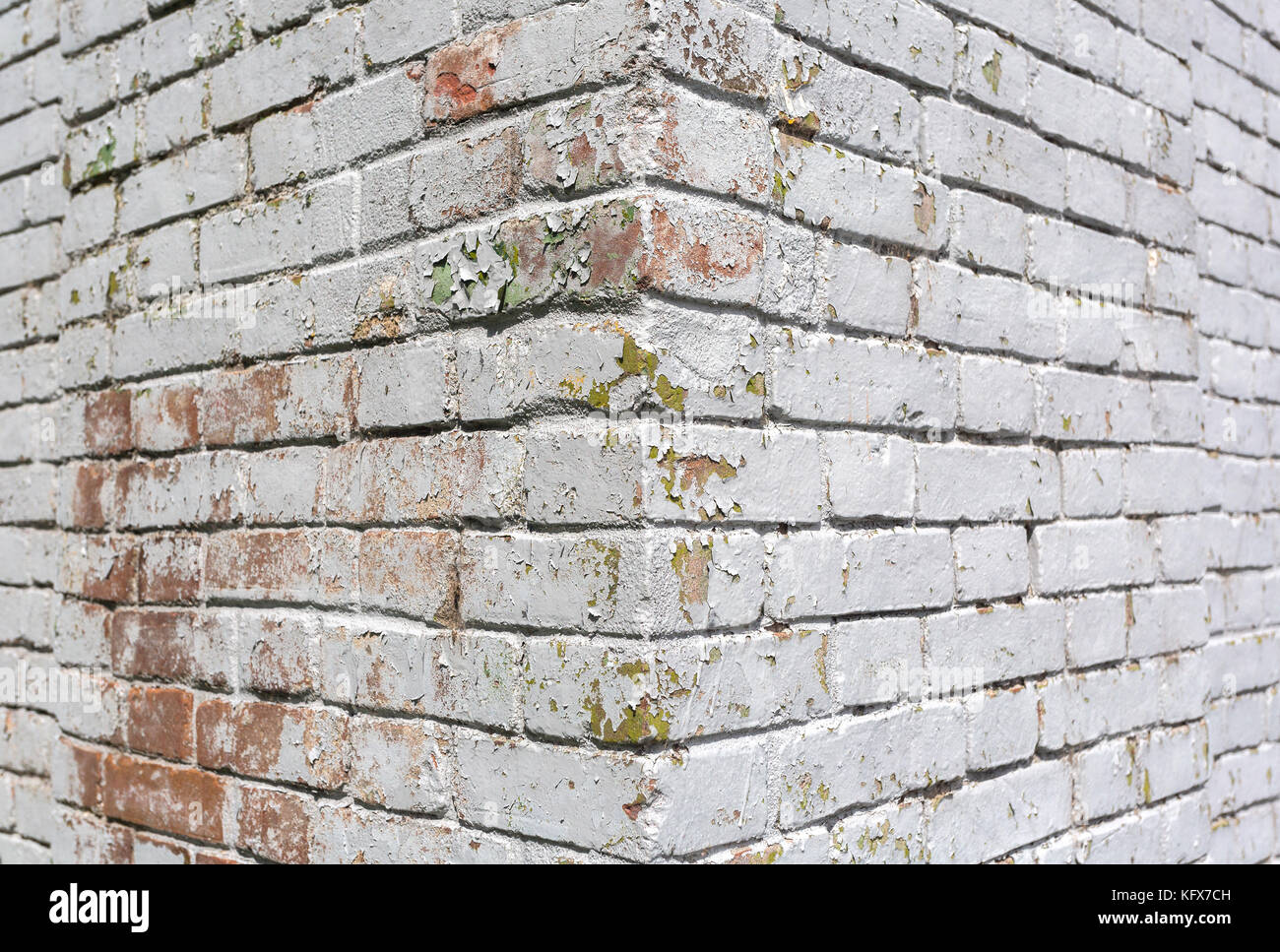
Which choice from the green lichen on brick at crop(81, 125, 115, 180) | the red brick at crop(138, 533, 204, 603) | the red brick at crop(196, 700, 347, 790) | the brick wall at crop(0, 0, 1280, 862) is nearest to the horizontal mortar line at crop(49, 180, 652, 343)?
the brick wall at crop(0, 0, 1280, 862)

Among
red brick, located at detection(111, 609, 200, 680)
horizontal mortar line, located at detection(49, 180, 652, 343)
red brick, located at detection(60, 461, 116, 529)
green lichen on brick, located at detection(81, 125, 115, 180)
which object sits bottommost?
red brick, located at detection(111, 609, 200, 680)

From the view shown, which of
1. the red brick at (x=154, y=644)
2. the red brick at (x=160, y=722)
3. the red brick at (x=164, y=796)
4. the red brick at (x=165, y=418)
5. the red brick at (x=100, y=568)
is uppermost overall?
the red brick at (x=165, y=418)

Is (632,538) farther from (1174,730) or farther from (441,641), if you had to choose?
(1174,730)

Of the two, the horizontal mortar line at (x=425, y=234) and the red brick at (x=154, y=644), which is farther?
the red brick at (x=154, y=644)

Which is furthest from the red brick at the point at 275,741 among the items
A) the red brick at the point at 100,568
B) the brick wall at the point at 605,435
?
the red brick at the point at 100,568

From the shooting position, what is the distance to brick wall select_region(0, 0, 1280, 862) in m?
1.31

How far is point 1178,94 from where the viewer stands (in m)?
2.18

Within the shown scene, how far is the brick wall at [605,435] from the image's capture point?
131cm

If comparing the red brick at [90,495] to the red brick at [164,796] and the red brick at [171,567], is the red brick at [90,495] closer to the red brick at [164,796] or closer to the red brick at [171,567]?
the red brick at [171,567]

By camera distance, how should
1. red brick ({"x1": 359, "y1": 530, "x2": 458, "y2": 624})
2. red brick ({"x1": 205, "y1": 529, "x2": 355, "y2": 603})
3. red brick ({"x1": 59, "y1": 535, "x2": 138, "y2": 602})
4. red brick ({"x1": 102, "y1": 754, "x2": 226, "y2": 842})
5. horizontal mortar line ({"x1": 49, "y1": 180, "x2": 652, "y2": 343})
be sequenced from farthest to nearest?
1. red brick ({"x1": 59, "y1": 535, "x2": 138, "y2": 602})
2. red brick ({"x1": 102, "y1": 754, "x2": 226, "y2": 842})
3. red brick ({"x1": 205, "y1": 529, "x2": 355, "y2": 603})
4. red brick ({"x1": 359, "y1": 530, "x2": 458, "y2": 624})
5. horizontal mortar line ({"x1": 49, "y1": 180, "x2": 652, "y2": 343})

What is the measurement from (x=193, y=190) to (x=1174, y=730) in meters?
2.00

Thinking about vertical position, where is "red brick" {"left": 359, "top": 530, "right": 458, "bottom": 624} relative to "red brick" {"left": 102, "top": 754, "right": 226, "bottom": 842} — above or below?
above

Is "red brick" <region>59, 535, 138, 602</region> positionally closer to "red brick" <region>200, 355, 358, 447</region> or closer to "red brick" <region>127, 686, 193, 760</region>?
"red brick" <region>127, 686, 193, 760</region>
